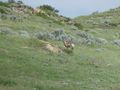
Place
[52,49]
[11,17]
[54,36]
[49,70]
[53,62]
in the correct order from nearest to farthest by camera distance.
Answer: [49,70] < [53,62] < [52,49] < [54,36] < [11,17]

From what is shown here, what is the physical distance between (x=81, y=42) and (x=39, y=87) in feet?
65.2

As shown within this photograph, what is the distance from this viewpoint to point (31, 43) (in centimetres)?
3061

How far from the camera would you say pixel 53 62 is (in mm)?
26047

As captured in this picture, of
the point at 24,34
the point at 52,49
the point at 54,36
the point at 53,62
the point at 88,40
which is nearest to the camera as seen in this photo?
the point at 53,62

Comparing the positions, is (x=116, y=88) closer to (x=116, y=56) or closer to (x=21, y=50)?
(x=21, y=50)

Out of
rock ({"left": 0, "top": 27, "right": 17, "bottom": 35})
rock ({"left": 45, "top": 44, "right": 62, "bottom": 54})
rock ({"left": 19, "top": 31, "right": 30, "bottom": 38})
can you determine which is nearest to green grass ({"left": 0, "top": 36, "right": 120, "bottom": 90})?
rock ({"left": 45, "top": 44, "right": 62, "bottom": 54})

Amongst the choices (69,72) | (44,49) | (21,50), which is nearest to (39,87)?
(69,72)

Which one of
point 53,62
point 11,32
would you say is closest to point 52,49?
point 53,62

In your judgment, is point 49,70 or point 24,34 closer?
point 49,70

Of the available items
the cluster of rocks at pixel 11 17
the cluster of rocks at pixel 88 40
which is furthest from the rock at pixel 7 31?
the cluster of rocks at pixel 11 17

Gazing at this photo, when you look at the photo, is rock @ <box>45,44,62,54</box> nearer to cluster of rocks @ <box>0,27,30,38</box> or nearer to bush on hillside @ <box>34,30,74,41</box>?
cluster of rocks @ <box>0,27,30,38</box>

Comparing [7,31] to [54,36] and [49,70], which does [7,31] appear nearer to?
[54,36]

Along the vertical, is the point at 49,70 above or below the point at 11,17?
below

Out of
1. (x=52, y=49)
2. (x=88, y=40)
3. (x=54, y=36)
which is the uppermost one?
(x=54, y=36)
